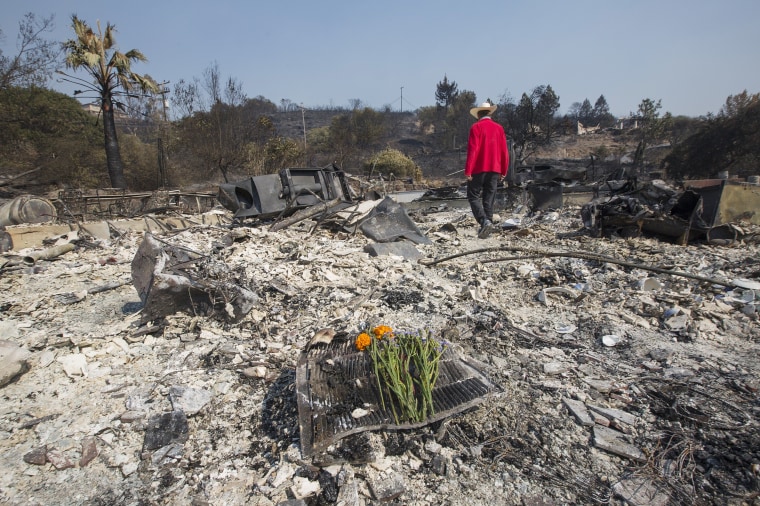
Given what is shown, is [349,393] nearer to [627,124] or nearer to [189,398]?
[189,398]

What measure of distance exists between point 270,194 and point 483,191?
380cm

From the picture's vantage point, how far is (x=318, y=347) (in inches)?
88.4

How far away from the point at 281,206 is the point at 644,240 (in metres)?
5.67

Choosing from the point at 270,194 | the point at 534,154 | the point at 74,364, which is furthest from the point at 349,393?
the point at 534,154

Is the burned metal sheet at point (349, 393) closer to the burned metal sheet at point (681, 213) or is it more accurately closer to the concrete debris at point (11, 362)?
the concrete debris at point (11, 362)

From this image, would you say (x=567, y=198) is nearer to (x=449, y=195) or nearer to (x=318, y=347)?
(x=449, y=195)

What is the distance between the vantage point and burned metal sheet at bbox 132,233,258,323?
2652mm

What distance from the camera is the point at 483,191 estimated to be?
5.96 metres

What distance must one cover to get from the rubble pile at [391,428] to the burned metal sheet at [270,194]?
2.50m

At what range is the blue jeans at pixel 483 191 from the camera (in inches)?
225

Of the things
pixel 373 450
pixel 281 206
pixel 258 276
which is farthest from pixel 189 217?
pixel 373 450

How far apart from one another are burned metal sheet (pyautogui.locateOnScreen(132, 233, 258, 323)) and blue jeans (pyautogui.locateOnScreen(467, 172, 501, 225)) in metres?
4.11

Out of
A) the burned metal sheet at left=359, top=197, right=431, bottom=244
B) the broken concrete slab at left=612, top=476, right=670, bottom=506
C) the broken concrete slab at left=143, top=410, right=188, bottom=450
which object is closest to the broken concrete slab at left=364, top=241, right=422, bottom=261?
the burned metal sheet at left=359, top=197, right=431, bottom=244

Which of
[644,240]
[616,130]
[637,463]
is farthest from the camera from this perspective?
[616,130]
